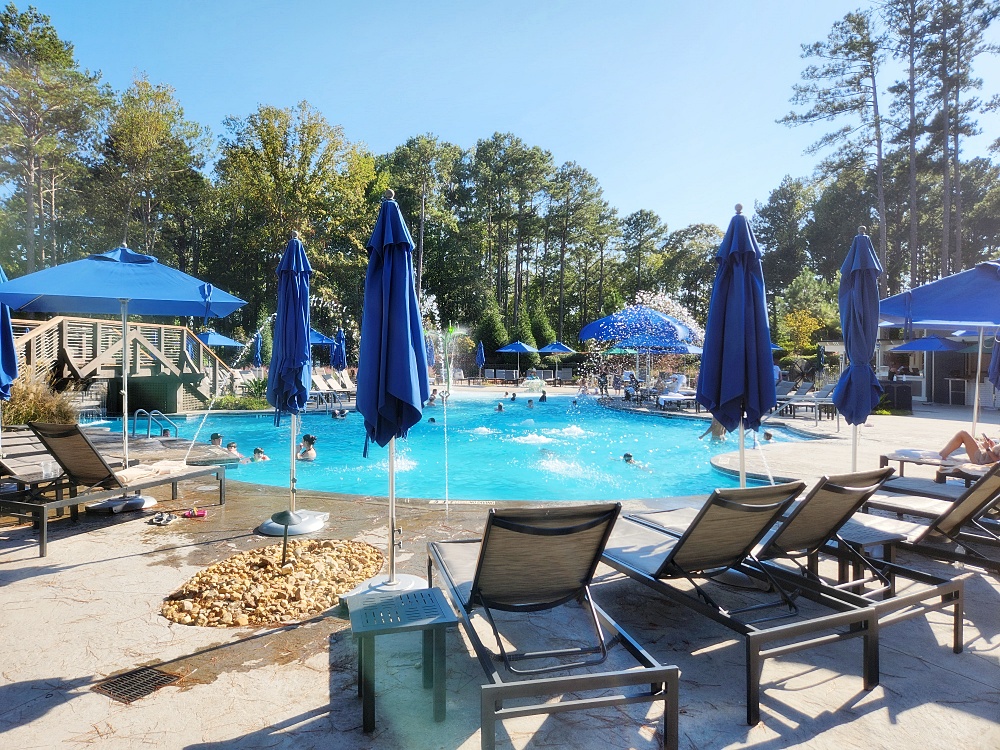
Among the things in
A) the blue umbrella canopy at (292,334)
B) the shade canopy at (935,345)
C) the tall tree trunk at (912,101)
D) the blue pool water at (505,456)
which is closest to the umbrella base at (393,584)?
the blue umbrella canopy at (292,334)

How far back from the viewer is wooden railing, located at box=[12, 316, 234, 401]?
12984mm

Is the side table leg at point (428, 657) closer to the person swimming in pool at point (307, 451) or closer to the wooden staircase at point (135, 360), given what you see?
the person swimming in pool at point (307, 451)

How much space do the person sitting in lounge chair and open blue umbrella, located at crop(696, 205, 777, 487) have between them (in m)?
3.24

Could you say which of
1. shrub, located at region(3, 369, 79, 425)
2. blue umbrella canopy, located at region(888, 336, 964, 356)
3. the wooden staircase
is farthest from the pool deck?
blue umbrella canopy, located at region(888, 336, 964, 356)

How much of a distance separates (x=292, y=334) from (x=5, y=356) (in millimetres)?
3132

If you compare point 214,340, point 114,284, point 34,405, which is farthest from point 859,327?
point 214,340

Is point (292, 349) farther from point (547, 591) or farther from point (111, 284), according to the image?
point (547, 591)

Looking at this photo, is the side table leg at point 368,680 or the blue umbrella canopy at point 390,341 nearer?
the side table leg at point 368,680

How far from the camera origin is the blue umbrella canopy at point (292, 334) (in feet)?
16.3

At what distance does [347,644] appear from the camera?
304 cm

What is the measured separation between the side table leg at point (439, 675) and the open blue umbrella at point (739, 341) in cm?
257

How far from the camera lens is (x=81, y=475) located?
5.00m

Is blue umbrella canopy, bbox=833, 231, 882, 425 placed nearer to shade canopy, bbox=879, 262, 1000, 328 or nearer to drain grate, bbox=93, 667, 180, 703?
shade canopy, bbox=879, 262, 1000, 328

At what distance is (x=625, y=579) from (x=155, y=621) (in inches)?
117
